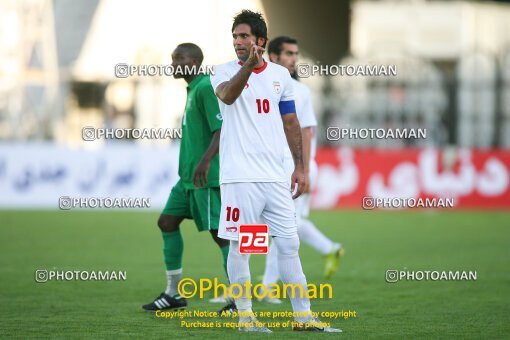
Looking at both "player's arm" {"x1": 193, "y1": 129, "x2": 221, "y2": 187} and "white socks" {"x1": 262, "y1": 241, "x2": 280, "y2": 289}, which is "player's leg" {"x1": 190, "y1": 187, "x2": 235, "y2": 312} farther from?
"white socks" {"x1": 262, "y1": 241, "x2": 280, "y2": 289}

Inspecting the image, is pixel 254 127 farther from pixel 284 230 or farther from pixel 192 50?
pixel 192 50

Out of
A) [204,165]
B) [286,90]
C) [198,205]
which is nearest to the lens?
[286,90]

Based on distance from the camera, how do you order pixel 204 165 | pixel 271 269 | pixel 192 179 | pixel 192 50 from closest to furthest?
pixel 204 165
pixel 192 179
pixel 192 50
pixel 271 269

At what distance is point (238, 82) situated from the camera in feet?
26.5

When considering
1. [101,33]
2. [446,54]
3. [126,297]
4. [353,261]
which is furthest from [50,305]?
[446,54]

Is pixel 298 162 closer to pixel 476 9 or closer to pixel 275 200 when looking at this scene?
pixel 275 200

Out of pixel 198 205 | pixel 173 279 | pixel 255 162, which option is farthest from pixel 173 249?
pixel 255 162

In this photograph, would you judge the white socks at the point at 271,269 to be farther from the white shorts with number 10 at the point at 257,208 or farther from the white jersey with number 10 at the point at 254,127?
the white jersey with number 10 at the point at 254,127

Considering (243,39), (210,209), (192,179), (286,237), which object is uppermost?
(243,39)

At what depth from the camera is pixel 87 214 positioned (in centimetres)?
2362

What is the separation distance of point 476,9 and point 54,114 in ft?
53.2

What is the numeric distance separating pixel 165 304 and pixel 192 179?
115cm

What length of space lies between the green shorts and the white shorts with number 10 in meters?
1.34

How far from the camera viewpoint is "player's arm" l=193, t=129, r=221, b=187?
9.30 meters
